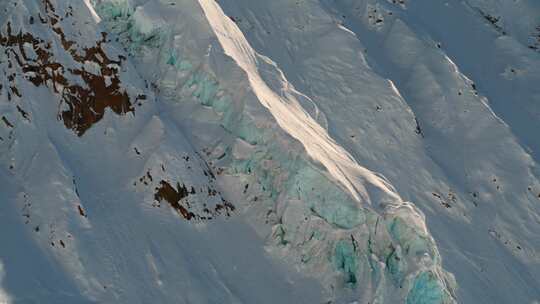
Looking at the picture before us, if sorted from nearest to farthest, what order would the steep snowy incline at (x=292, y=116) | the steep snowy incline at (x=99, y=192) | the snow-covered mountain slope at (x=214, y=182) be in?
the steep snowy incline at (x=99, y=192) → the snow-covered mountain slope at (x=214, y=182) → the steep snowy incline at (x=292, y=116)

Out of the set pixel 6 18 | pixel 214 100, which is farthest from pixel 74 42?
pixel 214 100

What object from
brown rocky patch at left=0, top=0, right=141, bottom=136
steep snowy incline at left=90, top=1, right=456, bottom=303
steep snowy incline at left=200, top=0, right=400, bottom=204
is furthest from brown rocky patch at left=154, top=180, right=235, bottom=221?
steep snowy incline at left=200, top=0, right=400, bottom=204

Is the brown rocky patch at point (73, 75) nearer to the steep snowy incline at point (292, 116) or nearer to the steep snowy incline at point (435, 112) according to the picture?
the steep snowy incline at point (292, 116)

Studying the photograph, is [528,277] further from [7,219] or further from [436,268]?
[7,219]

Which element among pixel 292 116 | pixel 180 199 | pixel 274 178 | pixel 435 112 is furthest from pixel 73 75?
pixel 435 112

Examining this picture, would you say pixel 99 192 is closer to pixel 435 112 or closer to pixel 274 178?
pixel 274 178

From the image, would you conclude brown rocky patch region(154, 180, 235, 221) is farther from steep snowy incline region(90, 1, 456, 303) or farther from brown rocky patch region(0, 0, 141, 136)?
brown rocky patch region(0, 0, 141, 136)

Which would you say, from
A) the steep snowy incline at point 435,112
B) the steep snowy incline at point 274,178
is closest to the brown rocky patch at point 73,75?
the steep snowy incline at point 274,178

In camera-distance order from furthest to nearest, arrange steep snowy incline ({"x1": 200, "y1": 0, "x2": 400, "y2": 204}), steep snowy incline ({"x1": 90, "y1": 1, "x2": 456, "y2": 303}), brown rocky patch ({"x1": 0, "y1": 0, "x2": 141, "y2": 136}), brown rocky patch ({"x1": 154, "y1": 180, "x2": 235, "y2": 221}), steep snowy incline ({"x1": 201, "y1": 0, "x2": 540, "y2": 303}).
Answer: steep snowy incline ({"x1": 201, "y1": 0, "x2": 540, "y2": 303})
steep snowy incline ({"x1": 200, "y1": 0, "x2": 400, "y2": 204})
brown rocky patch ({"x1": 0, "y1": 0, "x2": 141, "y2": 136})
brown rocky patch ({"x1": 154, "y1": 180, "x2": 235, "y2": 221})
steep snowy incline ({"x1": 90, "y1": 1, "x2": 456, "y2": 303})
